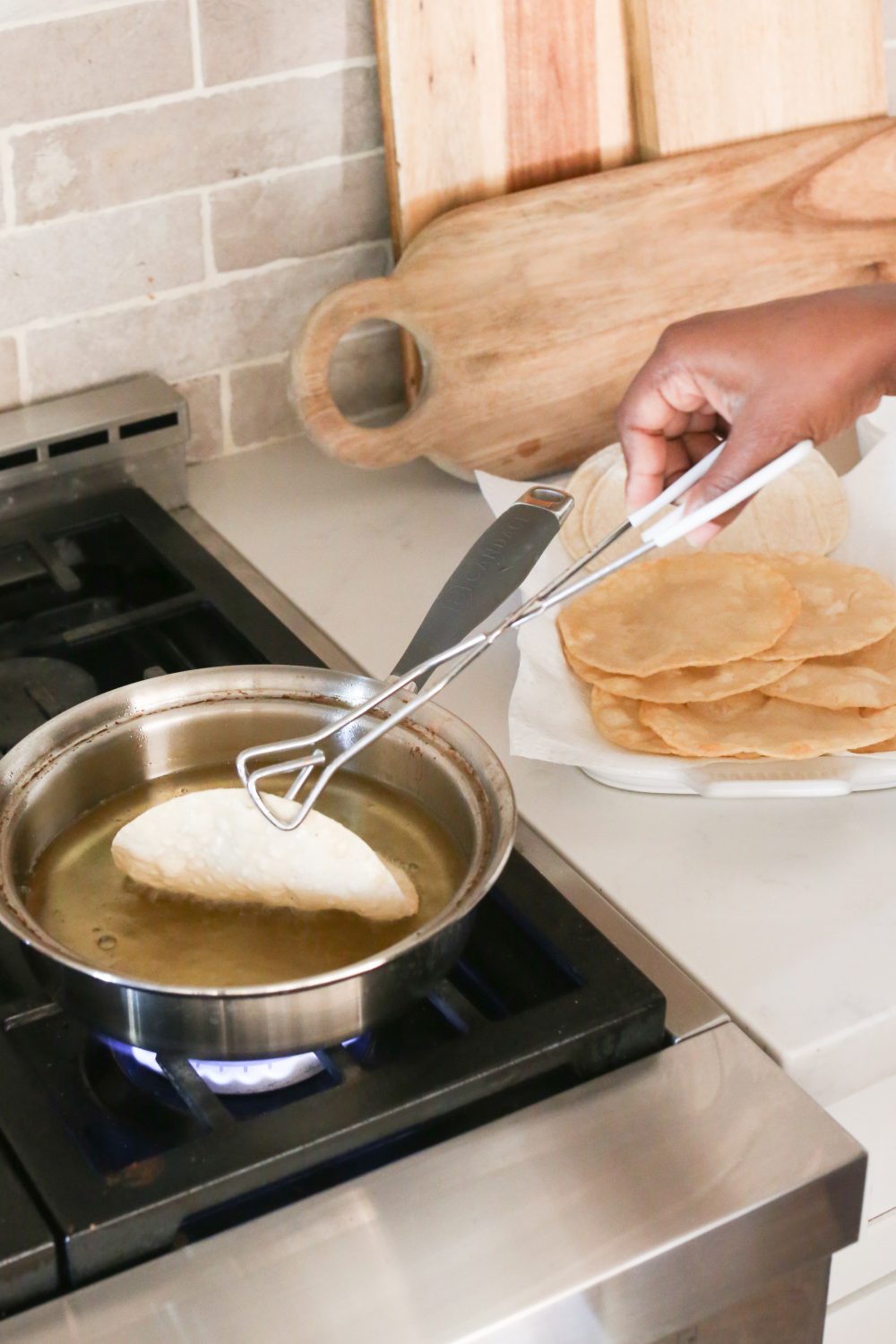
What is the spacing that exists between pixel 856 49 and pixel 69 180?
0.65 metres

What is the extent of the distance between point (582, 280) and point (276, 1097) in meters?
0.72

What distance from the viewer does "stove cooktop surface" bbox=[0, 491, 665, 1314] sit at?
2.03 feet

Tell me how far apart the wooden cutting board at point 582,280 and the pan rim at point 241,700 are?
364mm

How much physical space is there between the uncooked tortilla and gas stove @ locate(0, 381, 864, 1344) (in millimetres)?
71

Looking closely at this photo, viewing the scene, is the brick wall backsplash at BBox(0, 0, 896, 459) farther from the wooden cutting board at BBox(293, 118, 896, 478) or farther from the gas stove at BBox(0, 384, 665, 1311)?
the gas stove at BBox(0, 384, 665, 1311)

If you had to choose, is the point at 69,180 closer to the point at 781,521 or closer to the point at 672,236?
the point at 672,236

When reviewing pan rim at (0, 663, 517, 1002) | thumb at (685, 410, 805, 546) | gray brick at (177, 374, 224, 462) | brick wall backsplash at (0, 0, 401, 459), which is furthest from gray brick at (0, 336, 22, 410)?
thumb at (685, 410, 805, 546)

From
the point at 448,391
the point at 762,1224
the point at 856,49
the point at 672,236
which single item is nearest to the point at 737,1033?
the point at 762,1224

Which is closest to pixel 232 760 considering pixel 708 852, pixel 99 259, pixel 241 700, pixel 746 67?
pixel 241 700

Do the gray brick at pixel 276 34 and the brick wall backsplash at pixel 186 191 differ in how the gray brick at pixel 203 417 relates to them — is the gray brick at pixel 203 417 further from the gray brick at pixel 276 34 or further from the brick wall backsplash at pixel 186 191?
the gray brick at pixel 276 34

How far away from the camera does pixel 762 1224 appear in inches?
26.0

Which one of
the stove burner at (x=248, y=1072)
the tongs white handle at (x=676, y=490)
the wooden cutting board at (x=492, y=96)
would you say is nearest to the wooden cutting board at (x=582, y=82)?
the wooden cutting board at (x=492, y=96)

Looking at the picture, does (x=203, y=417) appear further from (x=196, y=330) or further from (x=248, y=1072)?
(x=248, y=1072)

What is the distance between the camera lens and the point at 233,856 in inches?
28.9
